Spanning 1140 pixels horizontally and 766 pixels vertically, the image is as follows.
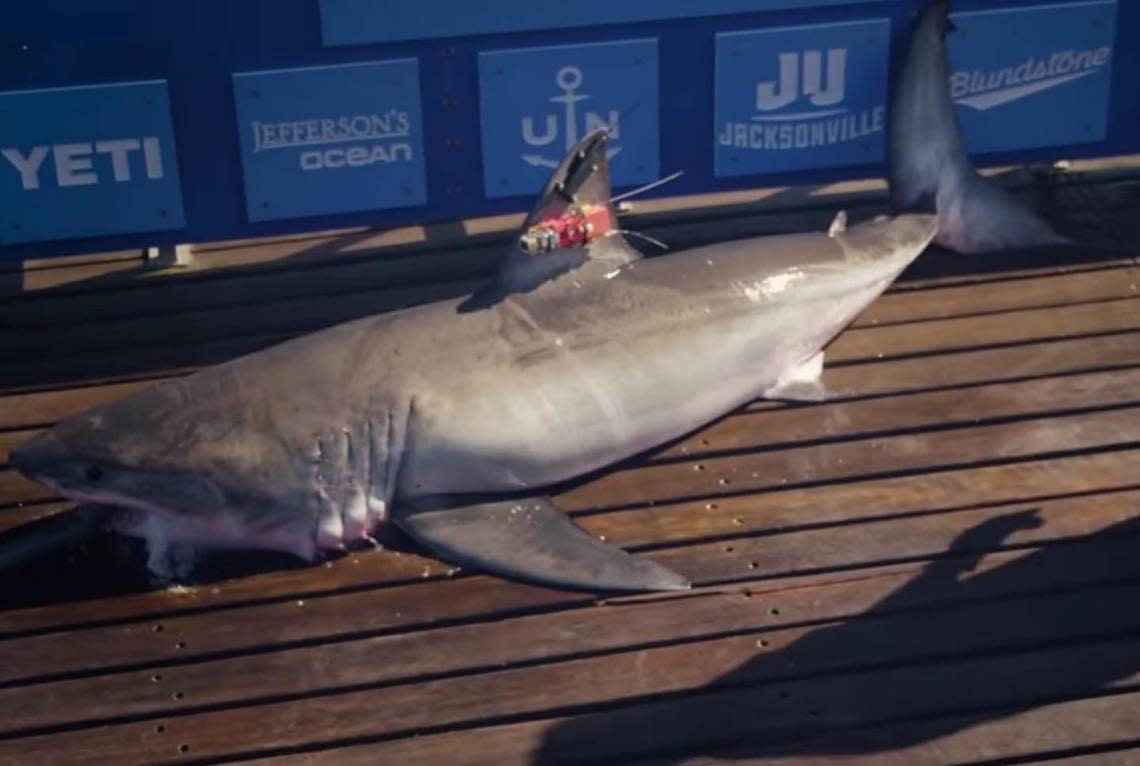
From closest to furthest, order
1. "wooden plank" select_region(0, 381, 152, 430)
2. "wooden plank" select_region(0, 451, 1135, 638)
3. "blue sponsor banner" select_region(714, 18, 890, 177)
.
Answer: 1. "wooden plank" select_region(0, 451, 1135, 638)
2. "wooden plank" select_region(0, 381, 152, 430)
3. "blue sponsor banner" select_region(714, 18, 890, 177)

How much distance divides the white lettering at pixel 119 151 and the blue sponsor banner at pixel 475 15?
0.82 meters

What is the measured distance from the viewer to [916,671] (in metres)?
4.39

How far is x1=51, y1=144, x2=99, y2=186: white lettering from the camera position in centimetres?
629

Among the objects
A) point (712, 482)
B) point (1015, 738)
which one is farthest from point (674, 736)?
point (712, 482)

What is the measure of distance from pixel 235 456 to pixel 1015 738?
215 centimetres

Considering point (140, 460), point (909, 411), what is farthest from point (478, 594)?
point (909, 411)

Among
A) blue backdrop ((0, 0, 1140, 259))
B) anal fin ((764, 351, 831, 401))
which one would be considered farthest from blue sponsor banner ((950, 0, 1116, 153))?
anal fin ((764, 351, 831, 401))

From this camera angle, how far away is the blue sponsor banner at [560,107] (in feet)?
21.2

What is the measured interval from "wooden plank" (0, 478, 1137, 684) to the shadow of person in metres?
0.12

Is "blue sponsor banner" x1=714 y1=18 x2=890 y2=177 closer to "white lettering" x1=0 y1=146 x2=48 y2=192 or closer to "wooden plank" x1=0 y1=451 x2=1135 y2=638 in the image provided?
"wooden plank" x1=0 y1=451 x2=1135 y2=638

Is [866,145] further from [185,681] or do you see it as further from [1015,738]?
[185,681]

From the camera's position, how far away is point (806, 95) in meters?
6.73

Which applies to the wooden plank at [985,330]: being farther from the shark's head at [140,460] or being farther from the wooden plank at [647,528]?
the shark's head at [140,460]

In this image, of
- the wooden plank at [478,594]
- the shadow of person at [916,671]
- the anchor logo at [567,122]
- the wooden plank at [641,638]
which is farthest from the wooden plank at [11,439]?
the shadow of person at [916,671]
